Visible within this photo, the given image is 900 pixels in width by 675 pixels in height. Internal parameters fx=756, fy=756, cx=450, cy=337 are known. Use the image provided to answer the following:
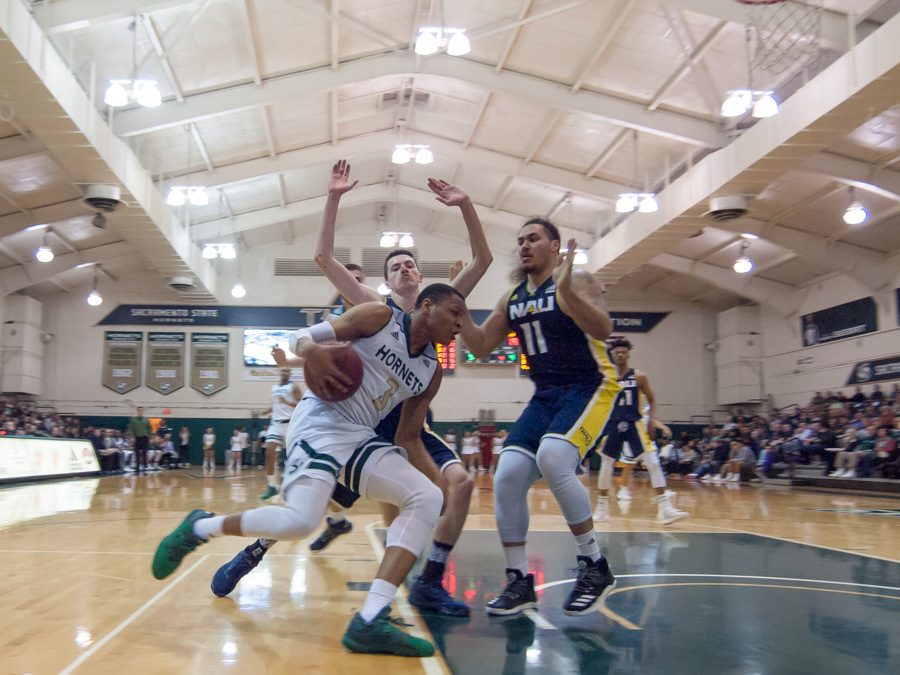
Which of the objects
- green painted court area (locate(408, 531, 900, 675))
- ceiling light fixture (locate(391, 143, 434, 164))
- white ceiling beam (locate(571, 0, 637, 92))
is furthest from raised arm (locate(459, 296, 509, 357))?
ceiling light fixture (locate(391, 143, 434, 164))

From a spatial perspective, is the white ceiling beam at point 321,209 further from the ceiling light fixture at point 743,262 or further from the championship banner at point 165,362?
the ceiling light fixture at point 743,262

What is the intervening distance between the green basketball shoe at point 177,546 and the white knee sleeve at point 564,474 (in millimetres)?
1675

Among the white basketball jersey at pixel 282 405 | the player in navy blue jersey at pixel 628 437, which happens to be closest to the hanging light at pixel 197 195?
the white basketball jersey at pixel 282 405

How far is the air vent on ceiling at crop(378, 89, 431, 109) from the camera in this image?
18375 millimetres

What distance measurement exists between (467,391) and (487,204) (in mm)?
6710

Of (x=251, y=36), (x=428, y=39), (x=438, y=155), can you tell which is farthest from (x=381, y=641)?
(x=438, y=155)

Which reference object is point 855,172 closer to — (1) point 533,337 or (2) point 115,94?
(2) point 115,94

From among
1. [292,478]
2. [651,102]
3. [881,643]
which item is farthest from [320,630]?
[651,102]

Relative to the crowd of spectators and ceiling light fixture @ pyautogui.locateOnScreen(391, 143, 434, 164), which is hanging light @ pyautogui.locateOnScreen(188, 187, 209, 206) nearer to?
ceiling light fixture @ pyautogui.locateOnScreen(391, 143, 434, 164)

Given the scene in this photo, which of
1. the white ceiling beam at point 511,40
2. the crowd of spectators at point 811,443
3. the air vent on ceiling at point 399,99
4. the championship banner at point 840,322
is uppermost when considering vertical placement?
the air vent on ceiling at point 399,99

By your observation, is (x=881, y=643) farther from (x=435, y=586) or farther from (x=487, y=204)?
(x=487, y=204)

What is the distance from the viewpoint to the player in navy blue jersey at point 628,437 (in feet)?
27.4

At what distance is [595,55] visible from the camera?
45.5 ft

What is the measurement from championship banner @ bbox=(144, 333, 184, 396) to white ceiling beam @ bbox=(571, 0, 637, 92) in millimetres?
17552
